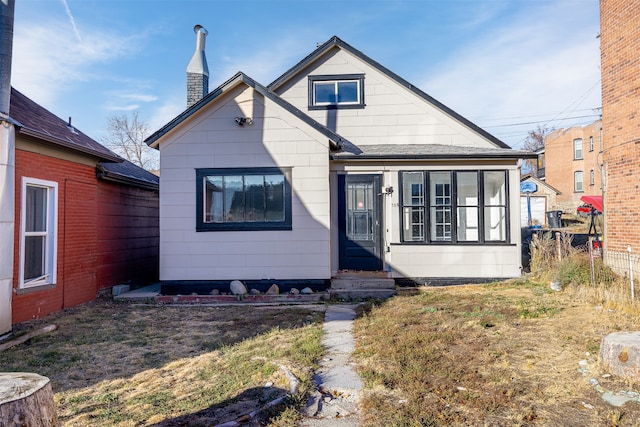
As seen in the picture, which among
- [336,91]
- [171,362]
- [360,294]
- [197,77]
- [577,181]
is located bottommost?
[171,362]

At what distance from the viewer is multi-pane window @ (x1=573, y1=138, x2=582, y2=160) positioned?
34.3m

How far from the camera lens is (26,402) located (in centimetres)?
242

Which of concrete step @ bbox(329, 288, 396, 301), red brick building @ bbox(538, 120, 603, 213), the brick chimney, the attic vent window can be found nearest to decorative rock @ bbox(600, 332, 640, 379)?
concrete step @ bbox(329, 288, 396, 301)

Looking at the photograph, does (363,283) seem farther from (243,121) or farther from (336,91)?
(336,91)

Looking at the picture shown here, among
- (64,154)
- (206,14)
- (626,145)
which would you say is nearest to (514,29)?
(626,145)

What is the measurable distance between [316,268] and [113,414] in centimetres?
543

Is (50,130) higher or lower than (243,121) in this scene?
lower

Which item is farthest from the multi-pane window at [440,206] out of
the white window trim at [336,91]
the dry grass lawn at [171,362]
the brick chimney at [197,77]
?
the brick chimney at [197,77]

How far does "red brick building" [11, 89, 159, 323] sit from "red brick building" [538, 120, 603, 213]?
33.0m

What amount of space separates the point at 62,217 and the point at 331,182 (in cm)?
531

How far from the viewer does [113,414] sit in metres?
3.34

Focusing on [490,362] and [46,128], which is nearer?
[490,362]

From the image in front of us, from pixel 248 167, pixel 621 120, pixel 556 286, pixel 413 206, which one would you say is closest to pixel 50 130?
pixel 248 167

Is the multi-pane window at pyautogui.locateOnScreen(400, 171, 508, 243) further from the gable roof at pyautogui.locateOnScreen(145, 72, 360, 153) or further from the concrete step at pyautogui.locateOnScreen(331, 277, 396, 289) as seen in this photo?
the gable roof at pyautogui.locateOnScreen(145, 72, 360, 153)
